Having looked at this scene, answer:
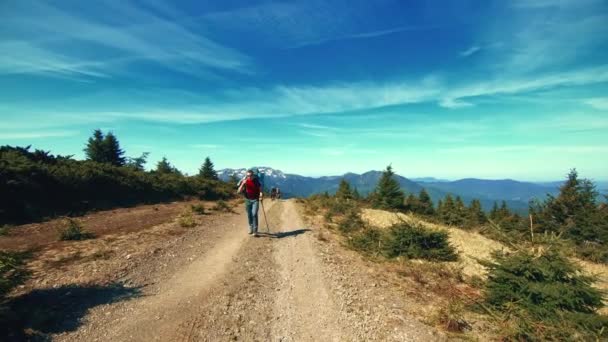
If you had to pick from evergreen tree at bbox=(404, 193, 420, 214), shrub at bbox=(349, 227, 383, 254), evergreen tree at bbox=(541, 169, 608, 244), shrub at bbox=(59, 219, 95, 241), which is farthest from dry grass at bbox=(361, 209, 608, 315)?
evergreen tree at bbox=(541, 169, 608, 244)

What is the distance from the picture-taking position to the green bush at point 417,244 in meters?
12.5

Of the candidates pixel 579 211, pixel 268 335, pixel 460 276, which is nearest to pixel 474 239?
pixel 460 276

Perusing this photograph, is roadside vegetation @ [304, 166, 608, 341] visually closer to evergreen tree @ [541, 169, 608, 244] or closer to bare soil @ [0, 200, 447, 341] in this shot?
bare soil @ [0, 200, 447, 341]

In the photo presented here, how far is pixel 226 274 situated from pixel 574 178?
56.5m

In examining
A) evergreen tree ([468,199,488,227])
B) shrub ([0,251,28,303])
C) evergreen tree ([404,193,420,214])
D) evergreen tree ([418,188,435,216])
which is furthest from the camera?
evergreen tree ([468,199,488,227])

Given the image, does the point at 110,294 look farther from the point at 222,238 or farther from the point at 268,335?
the point at 222,238

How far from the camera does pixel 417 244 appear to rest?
42.1 ft

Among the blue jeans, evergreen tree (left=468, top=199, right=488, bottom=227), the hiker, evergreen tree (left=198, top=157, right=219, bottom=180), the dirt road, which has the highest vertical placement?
evergreen tree (left=198, top=157, right=219, bottom=180)

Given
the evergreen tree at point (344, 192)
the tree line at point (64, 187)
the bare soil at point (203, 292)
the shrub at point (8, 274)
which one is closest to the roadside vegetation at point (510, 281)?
the bare soil at point (203, 292)

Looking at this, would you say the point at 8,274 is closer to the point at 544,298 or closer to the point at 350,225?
the point at 544,298

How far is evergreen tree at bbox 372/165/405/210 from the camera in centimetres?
3434

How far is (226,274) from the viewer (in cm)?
868

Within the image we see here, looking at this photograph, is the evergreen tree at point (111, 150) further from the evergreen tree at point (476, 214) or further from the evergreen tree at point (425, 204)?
the evergreen tree at point (476, 214)

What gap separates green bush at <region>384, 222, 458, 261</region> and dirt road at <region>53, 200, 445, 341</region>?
9.27 ft
